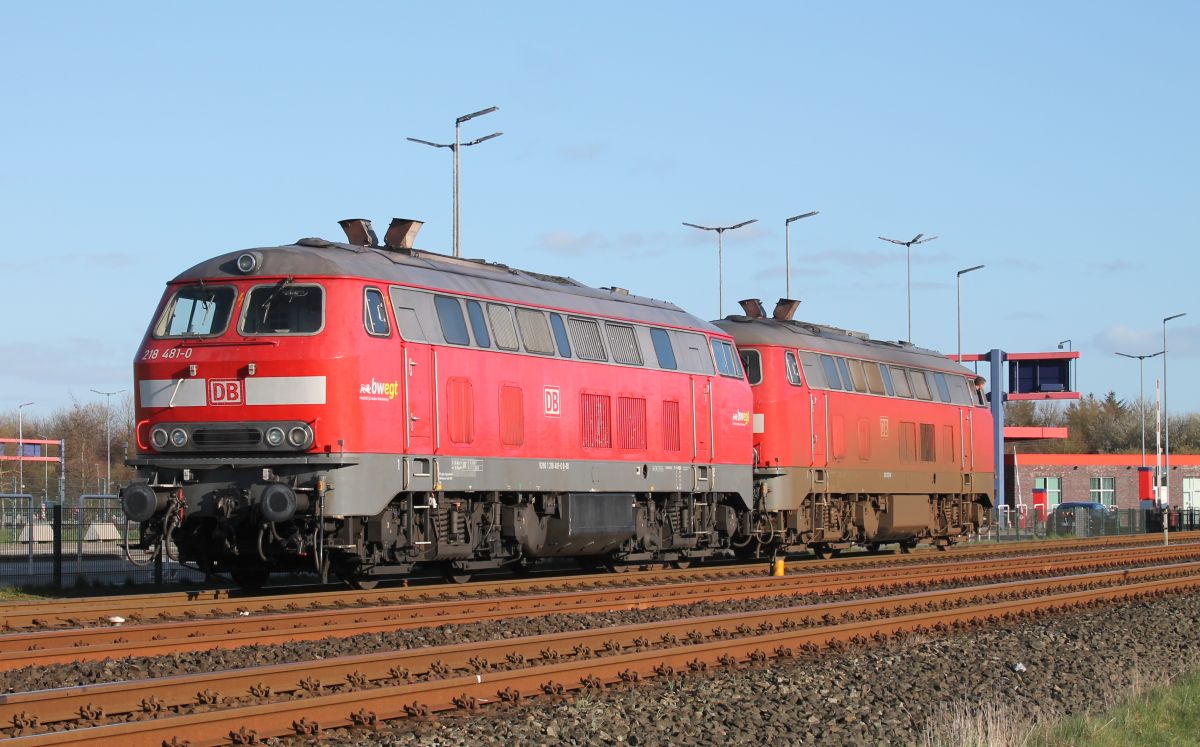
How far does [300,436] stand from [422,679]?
6.32m

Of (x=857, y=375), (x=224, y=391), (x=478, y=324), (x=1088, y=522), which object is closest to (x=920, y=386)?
(x=857, y=375)

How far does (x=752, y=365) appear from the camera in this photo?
2934 cm

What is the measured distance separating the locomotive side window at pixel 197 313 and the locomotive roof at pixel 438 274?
21 centimetres

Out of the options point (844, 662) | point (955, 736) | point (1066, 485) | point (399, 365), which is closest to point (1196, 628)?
point (844, 662)

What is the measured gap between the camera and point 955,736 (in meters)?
10.8

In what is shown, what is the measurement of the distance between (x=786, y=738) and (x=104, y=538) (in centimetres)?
1854

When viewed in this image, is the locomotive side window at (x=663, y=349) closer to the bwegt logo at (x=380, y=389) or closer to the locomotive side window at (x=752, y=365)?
the locomotive side window at (x=752, y=365)

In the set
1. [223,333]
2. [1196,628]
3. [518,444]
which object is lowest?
[1196,628]

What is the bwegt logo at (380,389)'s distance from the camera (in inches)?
731

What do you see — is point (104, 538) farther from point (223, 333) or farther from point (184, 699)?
point (184, 699)

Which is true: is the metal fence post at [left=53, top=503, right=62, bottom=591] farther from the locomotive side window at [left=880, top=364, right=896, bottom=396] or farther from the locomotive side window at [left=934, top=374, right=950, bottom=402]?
the locomotive side window at [left=934, top=374, right=950, bottom=402]

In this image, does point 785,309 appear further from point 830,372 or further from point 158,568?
point 158,568

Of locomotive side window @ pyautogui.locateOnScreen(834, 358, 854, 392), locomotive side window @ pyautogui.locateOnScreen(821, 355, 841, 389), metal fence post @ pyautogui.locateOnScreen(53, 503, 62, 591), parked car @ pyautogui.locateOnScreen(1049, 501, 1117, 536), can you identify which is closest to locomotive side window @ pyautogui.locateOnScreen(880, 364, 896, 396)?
locomotive side window @ pyautogui.locateOnScreen(834, 358, 854, 392)

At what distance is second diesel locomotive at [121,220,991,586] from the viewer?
1827 centimetres
